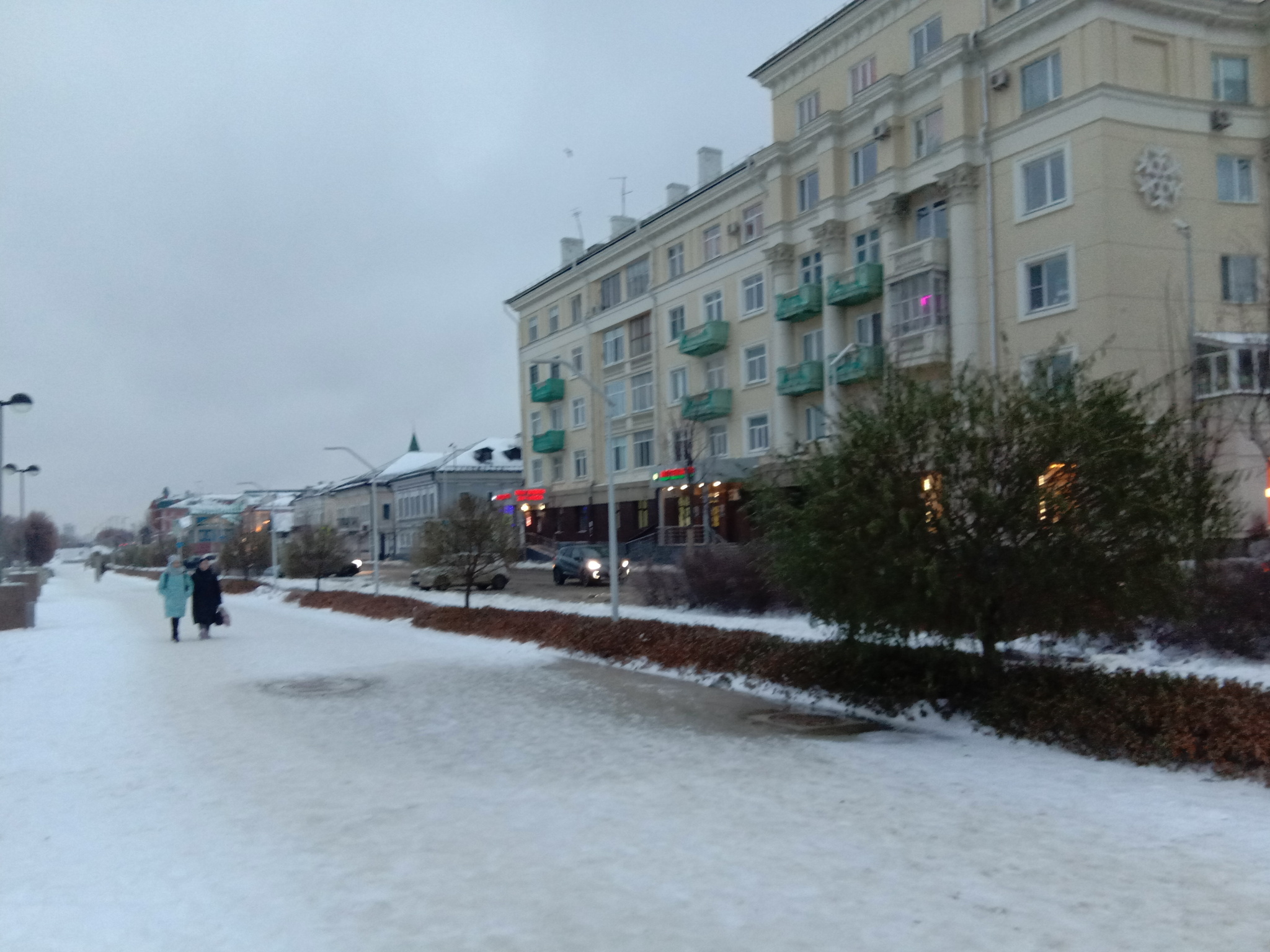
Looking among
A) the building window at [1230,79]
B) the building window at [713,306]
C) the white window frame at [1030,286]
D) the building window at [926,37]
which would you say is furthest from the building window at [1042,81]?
the building window at [713,306]

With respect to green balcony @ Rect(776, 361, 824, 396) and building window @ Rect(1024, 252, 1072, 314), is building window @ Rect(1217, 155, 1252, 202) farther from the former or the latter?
green balcony @ Rect(776, 361, 824, 396)

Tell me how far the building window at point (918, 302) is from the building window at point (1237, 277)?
742 cm

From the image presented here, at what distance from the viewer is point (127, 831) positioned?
6.82 m

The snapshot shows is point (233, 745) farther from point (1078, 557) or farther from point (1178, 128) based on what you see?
point (1178, 128)

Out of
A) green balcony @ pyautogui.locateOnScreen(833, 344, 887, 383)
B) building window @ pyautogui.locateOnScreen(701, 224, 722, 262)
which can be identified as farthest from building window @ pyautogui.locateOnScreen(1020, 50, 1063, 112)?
building window @ pyautogui.locateOnScreen(701, 224, 722, 262)

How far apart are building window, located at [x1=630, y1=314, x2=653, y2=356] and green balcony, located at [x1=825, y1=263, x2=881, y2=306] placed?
47.8 ft

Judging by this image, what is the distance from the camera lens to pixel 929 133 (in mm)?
33000

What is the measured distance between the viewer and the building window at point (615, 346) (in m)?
52.7

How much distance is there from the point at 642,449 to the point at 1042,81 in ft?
84.3

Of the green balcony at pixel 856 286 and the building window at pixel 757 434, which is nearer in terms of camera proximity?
the green balcony at pixel 856 286

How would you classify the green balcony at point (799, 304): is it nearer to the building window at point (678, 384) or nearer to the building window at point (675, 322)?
→ the building window at point (678, 384)

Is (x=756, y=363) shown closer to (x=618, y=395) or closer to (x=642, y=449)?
(x=642, y=449)

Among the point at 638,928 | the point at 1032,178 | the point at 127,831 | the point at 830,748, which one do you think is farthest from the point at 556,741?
the point at 1032,178

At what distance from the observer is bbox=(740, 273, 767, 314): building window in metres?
42.1
